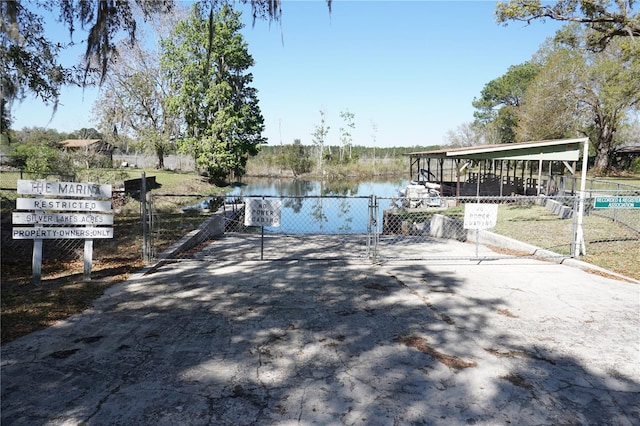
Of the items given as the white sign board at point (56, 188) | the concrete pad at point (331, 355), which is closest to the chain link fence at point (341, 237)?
the white sign board at point (56, 188)

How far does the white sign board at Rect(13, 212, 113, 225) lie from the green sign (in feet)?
30.0

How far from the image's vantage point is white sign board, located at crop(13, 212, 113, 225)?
618cm

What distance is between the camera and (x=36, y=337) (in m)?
4.61

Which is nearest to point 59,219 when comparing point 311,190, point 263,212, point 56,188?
point 56,188

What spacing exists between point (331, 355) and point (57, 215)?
15.4ft

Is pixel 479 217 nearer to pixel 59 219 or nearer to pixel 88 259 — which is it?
pixel 88 259

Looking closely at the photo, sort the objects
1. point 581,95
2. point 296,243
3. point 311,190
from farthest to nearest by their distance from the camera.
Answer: point 311,190 → point 581,95 → point 296,243

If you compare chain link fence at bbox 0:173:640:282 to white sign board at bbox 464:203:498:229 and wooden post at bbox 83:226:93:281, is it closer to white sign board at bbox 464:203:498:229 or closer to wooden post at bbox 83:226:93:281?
white sign board at bbox 464:203:498:229

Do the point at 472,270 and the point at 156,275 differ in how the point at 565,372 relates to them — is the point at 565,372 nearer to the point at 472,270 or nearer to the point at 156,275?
the point at 472,270

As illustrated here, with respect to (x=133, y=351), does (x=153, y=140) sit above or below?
above

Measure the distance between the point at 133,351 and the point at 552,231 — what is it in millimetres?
12195

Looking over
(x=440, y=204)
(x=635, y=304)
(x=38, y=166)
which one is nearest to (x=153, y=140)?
(x=38, y=166)

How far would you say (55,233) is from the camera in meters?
6.37

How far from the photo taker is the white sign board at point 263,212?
814 cm
